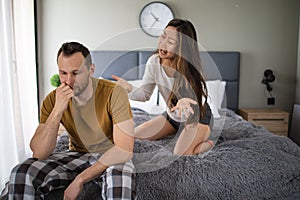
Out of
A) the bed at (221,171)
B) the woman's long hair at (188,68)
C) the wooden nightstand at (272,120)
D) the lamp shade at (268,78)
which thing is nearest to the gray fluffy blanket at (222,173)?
the bed at (221,171)

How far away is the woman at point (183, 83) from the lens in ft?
6.07

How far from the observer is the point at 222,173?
1489 millimetres

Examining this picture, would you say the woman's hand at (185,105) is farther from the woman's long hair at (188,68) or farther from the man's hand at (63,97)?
the man's hand at (63,97)

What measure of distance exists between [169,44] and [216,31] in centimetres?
196

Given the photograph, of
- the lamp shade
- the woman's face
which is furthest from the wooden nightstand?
the woman's face

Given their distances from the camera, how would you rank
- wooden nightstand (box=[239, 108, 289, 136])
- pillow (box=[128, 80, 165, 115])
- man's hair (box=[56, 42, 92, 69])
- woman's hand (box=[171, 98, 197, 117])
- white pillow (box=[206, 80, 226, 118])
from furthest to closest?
1. wooden nightstand (box=[239, 108, 289, 136])
2. white pillow (box=[206, 80, 226, 118])
3. pillow (box=[128, 80, 165, 115])
4. woman's hand (box=[171, 98, 197, 117])
5. man's hair (box=[56, 42, 92, 69])

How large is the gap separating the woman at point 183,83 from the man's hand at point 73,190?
0.64 metres

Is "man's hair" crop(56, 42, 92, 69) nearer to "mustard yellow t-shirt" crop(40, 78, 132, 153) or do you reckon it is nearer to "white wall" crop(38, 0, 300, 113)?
"mustard yellow t-shirt" crop(40, 78, 132, 153)

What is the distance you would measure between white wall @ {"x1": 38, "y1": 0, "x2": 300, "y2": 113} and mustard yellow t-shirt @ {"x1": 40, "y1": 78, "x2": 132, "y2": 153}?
6.80 ft

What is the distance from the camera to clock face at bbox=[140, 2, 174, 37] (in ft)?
11.6

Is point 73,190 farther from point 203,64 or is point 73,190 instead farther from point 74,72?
Answer: point 203,64

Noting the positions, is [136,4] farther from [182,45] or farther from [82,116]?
[82,116]

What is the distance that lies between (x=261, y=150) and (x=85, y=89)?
1.04 metres

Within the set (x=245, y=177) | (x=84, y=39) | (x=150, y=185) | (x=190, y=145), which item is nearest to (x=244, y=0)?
(x=84, y=39)
